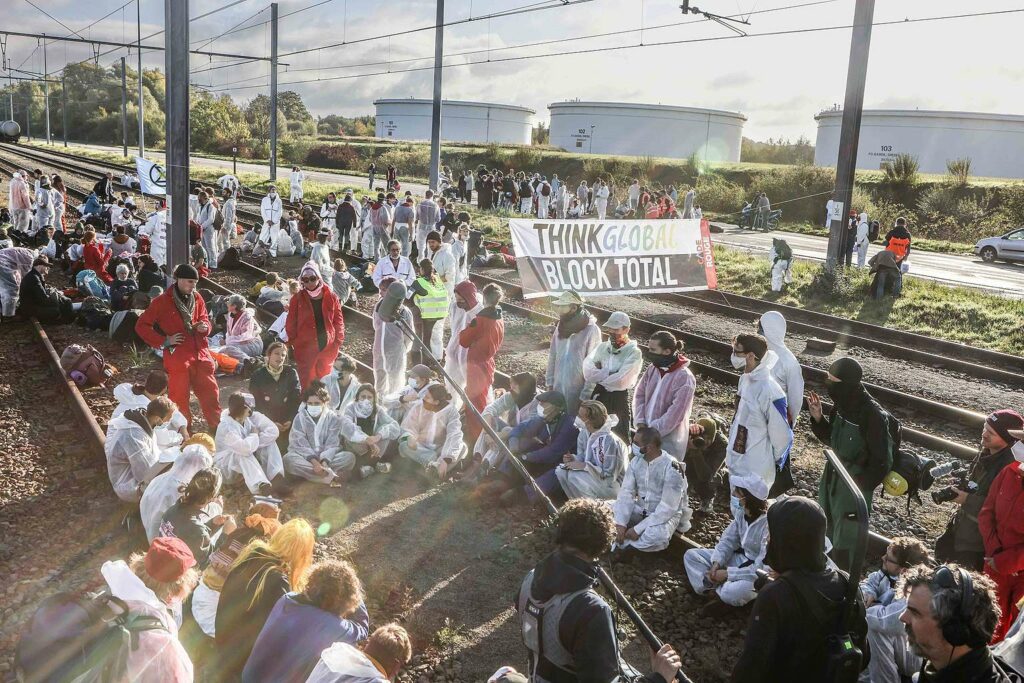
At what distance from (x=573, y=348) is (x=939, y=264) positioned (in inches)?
807

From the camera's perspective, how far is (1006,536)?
15.1 ft

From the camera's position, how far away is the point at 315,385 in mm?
7715

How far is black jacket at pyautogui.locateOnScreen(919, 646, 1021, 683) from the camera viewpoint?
297 cm

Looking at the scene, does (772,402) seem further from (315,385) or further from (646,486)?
(315,385)

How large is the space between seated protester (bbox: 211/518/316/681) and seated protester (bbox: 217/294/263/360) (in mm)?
7395

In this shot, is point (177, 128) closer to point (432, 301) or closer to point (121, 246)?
point (432, 301)

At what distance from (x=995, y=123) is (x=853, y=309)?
3954 centimetres

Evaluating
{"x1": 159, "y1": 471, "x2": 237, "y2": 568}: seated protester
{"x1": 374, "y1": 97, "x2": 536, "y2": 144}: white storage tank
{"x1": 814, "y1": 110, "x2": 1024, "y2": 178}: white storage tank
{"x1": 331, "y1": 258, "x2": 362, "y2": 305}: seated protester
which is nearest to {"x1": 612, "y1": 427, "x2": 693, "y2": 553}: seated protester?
{"x1": 159, "y1": 471, "x2": 237, "y2": 568}: seated protester

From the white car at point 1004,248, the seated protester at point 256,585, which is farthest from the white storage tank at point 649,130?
the seated protester at point 256,585

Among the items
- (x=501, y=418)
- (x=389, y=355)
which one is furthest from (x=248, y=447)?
(x=389, y=355)

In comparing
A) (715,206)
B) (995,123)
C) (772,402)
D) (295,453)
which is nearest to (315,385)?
(295,453)

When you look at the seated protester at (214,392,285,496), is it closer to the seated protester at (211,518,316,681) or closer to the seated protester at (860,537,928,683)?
the seated protester at (211,518,316,681)

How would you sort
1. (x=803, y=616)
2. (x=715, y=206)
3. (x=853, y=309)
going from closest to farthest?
(x=803, y=616), (x=853, y=309), (x=715, y=206)

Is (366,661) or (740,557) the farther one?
(740,557)
